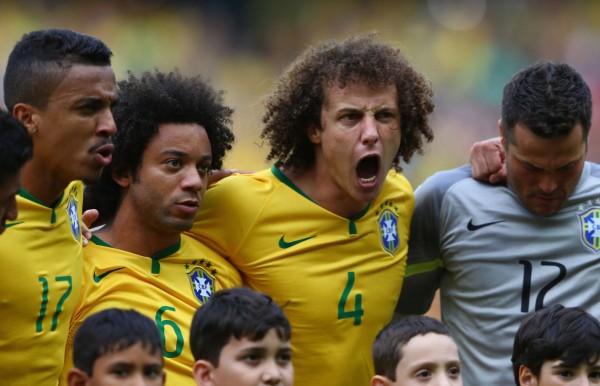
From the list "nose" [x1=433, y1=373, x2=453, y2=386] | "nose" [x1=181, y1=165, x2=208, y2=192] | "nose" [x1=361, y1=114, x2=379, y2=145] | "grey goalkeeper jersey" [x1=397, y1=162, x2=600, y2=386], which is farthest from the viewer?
"grey goalkeeper jersey" [x1=397, y1=162, x2=600, y2=386]

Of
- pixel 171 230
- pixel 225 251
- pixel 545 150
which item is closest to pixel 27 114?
pixel 171 230

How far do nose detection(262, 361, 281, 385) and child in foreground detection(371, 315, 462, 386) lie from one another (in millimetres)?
694

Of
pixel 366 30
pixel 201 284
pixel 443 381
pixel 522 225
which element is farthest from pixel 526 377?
pixel 366 30

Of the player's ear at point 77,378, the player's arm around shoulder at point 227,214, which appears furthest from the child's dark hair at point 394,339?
the player's ear at point 77,378

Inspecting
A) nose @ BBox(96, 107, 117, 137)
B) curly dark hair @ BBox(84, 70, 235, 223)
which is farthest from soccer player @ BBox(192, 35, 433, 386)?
nose @ BBox(96, 107, 117, 137)

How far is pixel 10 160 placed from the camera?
13.2 feet

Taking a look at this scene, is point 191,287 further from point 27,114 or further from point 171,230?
point 27,114

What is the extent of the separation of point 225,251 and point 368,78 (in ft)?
3.41

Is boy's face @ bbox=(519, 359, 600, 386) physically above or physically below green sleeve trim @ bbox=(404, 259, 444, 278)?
below

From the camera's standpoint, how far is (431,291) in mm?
5773

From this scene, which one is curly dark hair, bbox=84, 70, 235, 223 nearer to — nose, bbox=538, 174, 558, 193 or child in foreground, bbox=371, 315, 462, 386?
child in foreground, bbox=371, 315, 462, 386

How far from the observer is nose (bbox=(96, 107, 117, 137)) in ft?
15.0

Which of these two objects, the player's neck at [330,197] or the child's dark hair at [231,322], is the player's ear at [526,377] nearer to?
the player's neck at [330,197]

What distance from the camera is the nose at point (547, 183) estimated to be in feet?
17.1
